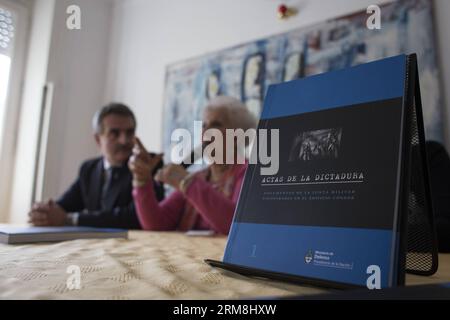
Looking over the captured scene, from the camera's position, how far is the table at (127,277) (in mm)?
339

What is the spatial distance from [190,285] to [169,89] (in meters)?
1.99

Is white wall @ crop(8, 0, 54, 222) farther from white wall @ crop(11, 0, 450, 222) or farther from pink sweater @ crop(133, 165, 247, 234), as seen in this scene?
pink sweater @ crop(133, 165, 247, 234)

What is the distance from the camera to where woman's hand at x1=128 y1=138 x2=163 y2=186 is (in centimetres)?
124

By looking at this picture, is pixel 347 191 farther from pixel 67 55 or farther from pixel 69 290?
pixel 67 55

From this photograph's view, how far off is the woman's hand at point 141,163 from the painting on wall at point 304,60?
Result: 0.70m

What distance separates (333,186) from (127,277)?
0.27 metres

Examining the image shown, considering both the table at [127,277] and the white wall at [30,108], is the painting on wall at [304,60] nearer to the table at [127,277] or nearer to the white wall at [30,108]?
the white wall at [30,108]

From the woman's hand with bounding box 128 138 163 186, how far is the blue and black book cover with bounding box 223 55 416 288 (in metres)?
0.77

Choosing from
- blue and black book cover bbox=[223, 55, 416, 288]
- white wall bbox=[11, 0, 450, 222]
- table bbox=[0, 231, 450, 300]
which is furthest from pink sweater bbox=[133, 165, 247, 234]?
white wall bbox=[11, 0, 450, 222]

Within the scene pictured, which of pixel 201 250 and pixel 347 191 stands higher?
pixel 347 191

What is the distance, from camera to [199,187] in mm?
1072

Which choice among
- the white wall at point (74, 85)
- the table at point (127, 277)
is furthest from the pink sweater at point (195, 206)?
the white wall at point (74, 85)

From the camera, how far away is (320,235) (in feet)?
1.38
